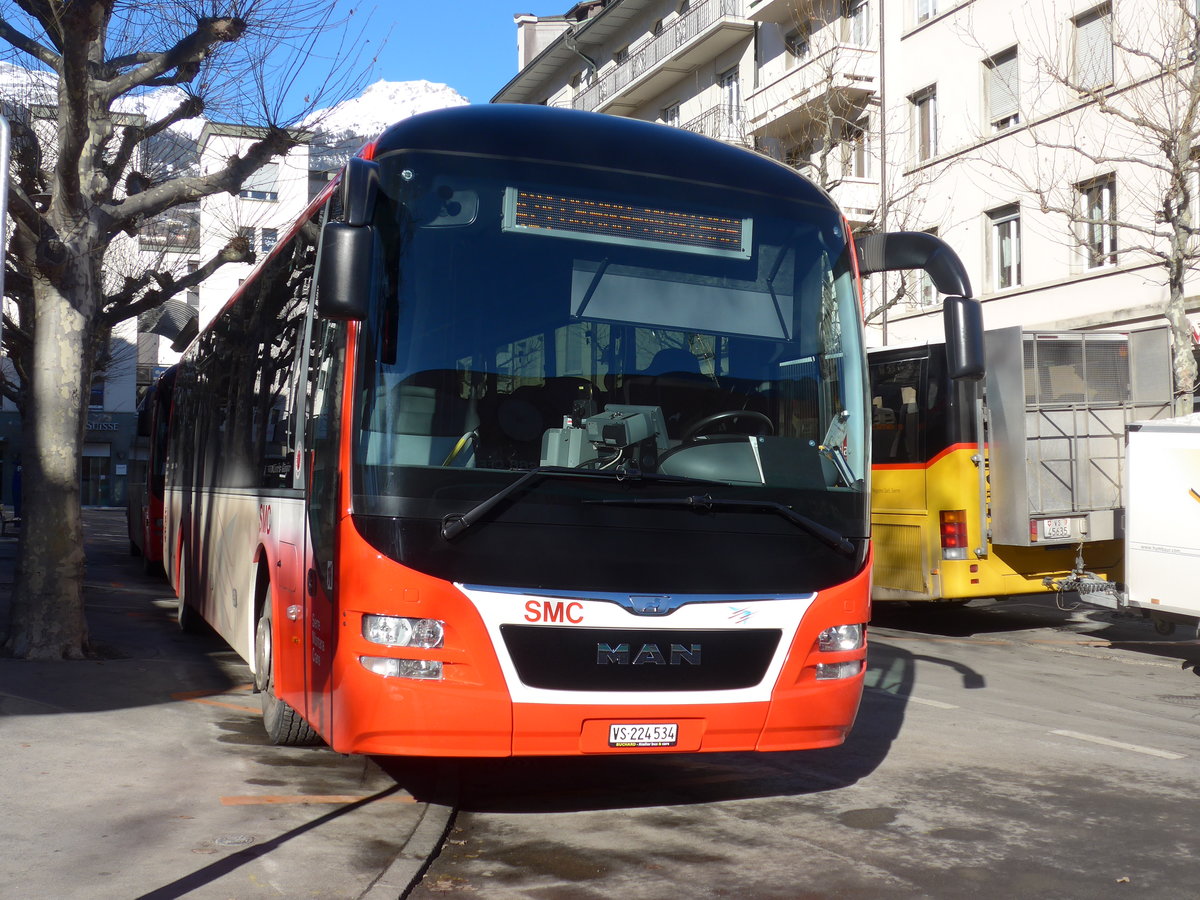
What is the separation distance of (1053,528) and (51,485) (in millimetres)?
9503

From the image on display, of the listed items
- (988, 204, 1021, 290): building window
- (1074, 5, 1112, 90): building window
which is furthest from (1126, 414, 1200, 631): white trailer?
(988, 204, 1021, 290): building window

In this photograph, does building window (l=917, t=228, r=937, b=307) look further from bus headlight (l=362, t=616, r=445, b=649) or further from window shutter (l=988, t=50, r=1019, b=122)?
bus headlight (l=362, t=616, r=445, b=649)

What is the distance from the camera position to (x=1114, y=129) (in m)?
23.1

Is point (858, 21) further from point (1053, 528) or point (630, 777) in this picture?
point (630, 777)

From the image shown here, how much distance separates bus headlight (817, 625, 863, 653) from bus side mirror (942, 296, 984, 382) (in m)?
1.41

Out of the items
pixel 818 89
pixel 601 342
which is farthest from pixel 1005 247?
pixel 601 342

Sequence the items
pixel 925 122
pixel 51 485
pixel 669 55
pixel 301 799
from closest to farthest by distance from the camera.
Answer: pixel 301 799
pixel 51 485
pixel 925 122
pixel 669 55

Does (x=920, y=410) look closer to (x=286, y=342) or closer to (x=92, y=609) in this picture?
(x=286, y=342)

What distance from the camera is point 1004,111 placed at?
26.9m

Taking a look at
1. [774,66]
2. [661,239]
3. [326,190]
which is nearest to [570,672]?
[661,239]

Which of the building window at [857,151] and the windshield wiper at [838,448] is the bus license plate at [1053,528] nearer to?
the windshield wiper at [838,448]

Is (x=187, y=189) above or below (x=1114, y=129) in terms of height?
below

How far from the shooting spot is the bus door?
5.70 meters

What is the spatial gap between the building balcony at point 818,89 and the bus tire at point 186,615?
20.0 meters
